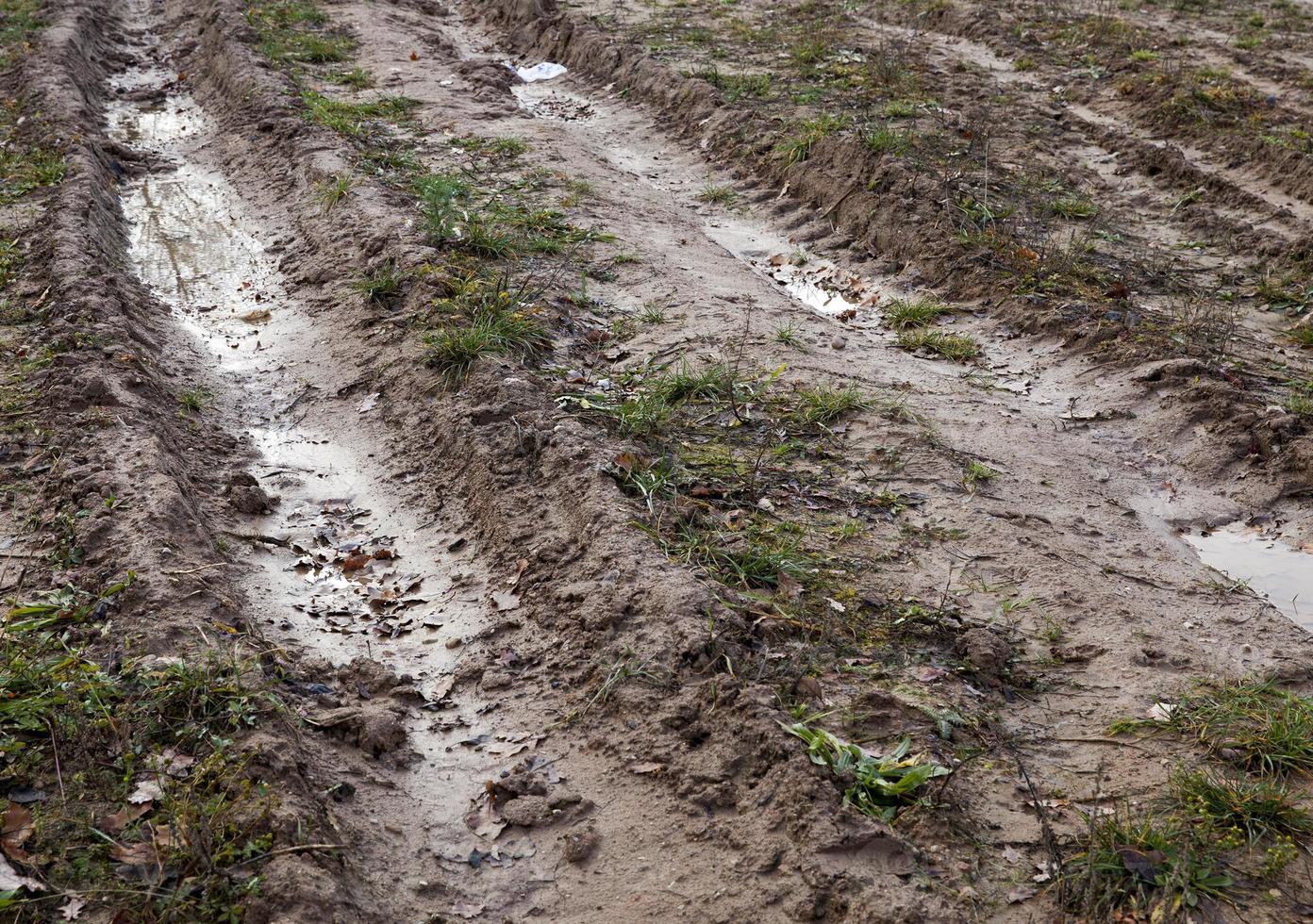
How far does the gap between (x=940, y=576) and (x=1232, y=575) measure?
152 cm

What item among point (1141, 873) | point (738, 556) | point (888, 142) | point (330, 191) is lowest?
point (330, 191)

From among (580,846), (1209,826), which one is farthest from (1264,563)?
(580,846)

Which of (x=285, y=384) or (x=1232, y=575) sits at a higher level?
(x=1232, y=575)

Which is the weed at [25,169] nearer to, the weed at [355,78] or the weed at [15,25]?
the weed at [355,78]

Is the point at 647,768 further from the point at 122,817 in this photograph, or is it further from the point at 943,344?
the point at 943,344

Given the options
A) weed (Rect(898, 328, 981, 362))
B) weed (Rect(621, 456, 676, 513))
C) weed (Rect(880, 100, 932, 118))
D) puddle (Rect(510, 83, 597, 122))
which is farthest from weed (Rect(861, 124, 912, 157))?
weed (Rect(621, 456, 676, 513))

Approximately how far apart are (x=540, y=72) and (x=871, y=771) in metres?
11.1

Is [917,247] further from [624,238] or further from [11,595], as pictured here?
[11,595]

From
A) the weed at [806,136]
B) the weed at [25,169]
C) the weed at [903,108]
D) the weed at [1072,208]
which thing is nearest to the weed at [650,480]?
the weed at [1072,208]

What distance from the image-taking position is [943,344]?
6766 millimetres

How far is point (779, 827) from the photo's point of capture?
3.27m

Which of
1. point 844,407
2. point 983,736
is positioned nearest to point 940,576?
point 983,736

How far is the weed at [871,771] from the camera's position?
3.33 m

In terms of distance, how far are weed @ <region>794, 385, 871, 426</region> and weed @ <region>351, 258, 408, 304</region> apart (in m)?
2.81
